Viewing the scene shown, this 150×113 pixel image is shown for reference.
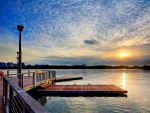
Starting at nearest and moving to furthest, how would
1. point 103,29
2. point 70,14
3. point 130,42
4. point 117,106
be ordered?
1. point 117,106
2. point 70,14
3. point 103,29
4. point 130,42

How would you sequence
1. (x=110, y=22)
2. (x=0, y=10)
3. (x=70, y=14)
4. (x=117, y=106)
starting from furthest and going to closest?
(x=110, y=22) → (x=70, y=14) → (x=0, y=10) → (x=117, y=106)

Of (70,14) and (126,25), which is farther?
(126,25)

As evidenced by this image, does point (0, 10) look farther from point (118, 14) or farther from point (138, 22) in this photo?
point (138, 22)

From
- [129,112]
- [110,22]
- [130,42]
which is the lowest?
[129,112]

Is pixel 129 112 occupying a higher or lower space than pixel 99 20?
lower

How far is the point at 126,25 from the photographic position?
22.4 metres

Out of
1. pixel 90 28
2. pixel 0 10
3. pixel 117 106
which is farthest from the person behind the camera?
pixel 90 28

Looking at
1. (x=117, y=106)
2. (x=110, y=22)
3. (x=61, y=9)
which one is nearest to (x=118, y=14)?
Result: (x=110, y=22)

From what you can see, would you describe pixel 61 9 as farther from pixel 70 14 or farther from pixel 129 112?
pixel 129 112

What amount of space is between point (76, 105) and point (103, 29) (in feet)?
56.7

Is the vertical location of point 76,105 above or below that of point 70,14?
below

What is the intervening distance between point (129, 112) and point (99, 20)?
14790mm

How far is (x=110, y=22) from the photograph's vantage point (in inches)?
869

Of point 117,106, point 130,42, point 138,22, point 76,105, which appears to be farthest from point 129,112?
point 130,42
